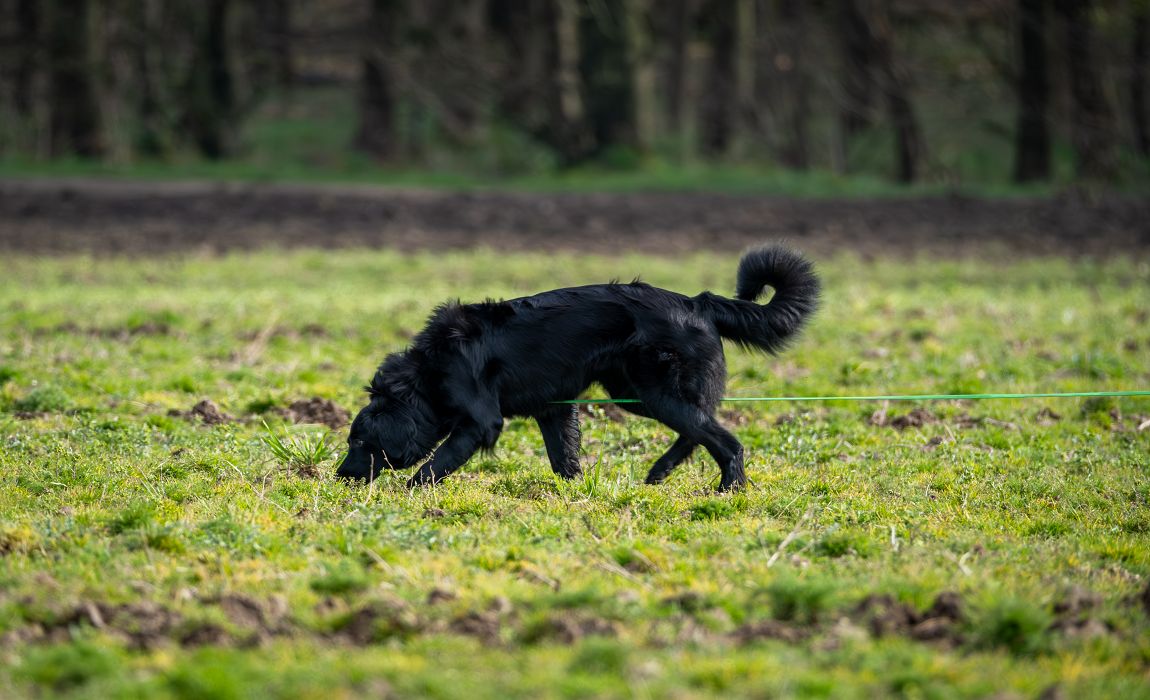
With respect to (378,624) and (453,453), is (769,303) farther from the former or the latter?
(378,624)

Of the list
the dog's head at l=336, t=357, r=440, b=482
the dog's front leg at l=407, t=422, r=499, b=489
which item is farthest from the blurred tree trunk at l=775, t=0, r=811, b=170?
the dog's front leg at l=407, t=422, r=499, b=489

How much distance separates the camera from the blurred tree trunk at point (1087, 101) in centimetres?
2406

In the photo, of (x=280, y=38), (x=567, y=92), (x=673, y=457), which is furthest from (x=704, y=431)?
(x=280, y=38)

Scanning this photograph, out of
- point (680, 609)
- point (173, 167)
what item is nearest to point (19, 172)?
point (173, 167)

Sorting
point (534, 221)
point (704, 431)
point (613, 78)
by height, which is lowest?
point (704, 431)

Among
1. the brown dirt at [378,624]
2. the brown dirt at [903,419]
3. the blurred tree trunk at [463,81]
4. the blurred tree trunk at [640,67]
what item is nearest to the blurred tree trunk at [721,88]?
the blurred tree trunk at [640,67]

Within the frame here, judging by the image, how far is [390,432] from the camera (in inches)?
259

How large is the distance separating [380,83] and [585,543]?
91.5 ft

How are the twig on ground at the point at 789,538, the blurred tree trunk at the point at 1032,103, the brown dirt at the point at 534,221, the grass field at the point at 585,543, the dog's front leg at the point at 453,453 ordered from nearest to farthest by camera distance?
the grass field at the point at 585,543, the twig on ground at the point at 789,538, the dog's front leg at the point at 453,453, the brown dirt at the point at 534,221, the blurred tree trunk at the point at 1032,103

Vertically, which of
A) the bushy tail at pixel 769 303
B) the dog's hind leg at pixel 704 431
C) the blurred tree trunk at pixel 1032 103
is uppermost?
the blurred tree trunk at pixel 1032 103

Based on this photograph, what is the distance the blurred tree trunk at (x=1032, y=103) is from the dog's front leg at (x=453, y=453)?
78.0 feet

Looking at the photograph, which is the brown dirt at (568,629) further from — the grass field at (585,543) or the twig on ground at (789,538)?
the twig on ground at (789,538)

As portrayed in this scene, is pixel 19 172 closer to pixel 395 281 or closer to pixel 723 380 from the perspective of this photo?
pixel 395 281

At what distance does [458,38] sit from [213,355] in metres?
28.2
